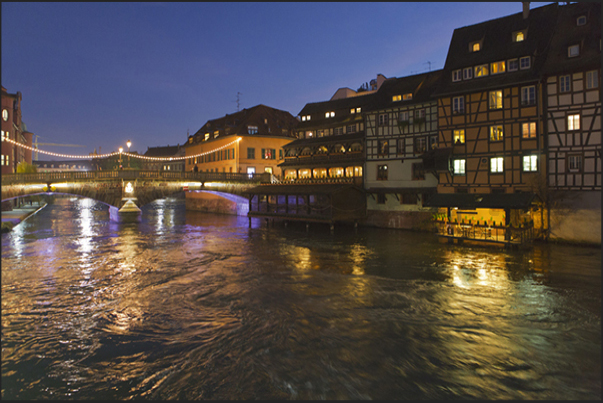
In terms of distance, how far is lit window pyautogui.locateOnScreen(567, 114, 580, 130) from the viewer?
85.9 ft

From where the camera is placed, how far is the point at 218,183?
168 feet

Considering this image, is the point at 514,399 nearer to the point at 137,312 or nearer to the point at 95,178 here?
the point at 137,312

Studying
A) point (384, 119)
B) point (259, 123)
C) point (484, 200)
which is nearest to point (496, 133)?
point (484, 200)

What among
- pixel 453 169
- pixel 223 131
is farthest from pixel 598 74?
pixel 223 131

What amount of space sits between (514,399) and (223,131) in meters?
62.3

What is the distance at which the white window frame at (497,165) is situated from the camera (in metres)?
29.1

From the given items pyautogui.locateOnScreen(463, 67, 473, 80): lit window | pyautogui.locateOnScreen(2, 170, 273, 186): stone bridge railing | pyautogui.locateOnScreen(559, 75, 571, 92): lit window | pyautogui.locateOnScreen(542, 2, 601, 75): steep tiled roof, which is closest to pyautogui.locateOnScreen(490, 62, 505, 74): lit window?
pyautogui.locateOnScreen(463, 67, 473, 80): lit window

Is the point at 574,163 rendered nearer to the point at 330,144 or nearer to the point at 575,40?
the point at 575,40

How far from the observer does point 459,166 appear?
31422mm

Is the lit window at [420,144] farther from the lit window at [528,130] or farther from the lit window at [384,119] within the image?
the lit window at [528,130]

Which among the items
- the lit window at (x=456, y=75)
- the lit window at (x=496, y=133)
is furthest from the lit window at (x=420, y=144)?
the lit window at (x=496, y=133)

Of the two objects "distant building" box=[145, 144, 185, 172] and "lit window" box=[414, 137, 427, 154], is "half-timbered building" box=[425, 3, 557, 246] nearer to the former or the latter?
"lit window" box=[414, 137, 427, 154]

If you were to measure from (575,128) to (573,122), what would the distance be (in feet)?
1.53

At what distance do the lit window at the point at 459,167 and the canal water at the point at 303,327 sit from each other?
904 centimetres
